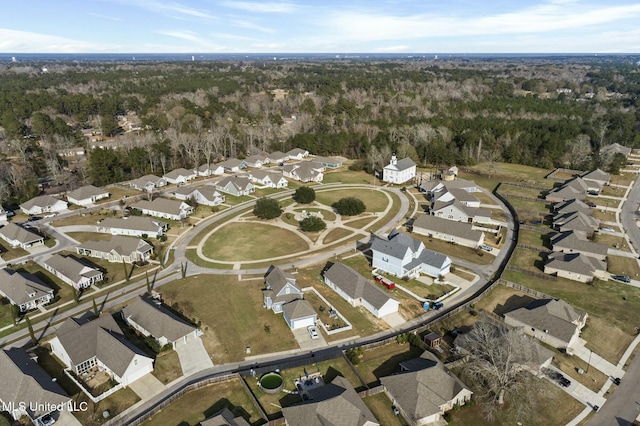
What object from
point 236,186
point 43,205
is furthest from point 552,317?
point 43,205

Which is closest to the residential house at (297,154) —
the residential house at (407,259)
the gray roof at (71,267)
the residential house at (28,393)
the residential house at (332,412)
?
the residential house at (407,259)

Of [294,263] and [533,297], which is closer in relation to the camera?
[533,297]

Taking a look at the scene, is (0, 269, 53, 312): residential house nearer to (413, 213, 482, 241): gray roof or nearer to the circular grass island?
the circular grass island

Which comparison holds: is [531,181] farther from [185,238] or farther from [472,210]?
[185,238]

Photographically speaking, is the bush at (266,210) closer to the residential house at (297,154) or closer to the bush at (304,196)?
the bush at (304,196)

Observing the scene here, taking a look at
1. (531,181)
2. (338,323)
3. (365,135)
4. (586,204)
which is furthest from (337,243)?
(365,135)

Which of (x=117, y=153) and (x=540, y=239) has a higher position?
(x=117, y=153)
